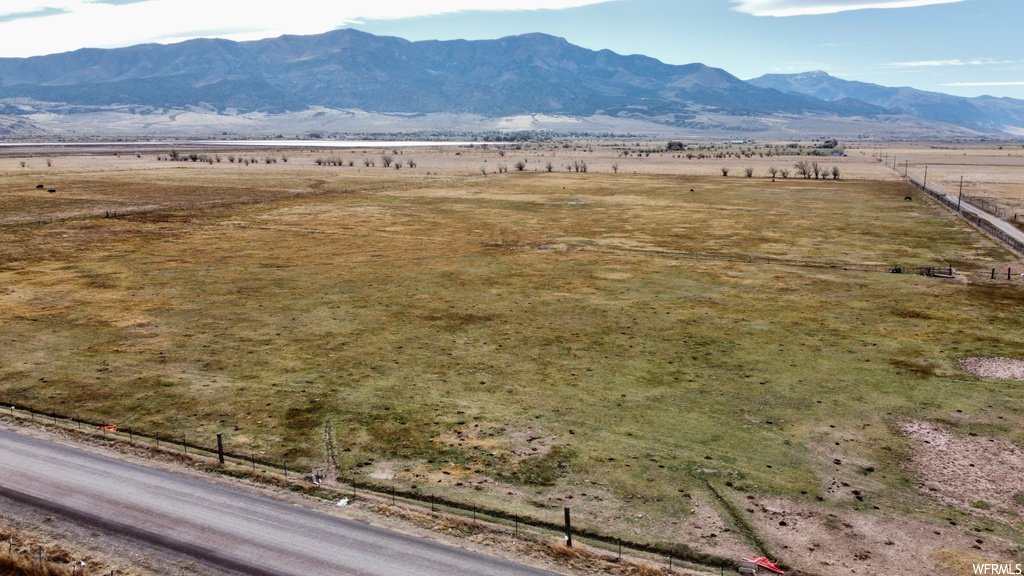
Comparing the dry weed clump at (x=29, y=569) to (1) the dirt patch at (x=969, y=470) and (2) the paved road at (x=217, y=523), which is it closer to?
(2) the paved road at (x=217, y=523)

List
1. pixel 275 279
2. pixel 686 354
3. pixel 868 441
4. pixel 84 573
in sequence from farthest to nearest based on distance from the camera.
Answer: pixel 275 279, pixel 686 354, pixel 868 441, pixel 84 573

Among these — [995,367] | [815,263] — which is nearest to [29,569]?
[995,367]

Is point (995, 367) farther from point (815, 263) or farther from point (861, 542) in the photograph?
point (815, 263)

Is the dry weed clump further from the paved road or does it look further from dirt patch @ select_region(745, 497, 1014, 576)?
dirt patch @ select_region(745, 497, 1014, 576)

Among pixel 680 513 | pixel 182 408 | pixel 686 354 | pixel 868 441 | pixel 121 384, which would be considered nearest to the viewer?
pixel 680 513

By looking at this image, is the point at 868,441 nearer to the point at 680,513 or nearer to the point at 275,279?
the point at 680,513

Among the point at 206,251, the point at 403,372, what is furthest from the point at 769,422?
the point at 206,251

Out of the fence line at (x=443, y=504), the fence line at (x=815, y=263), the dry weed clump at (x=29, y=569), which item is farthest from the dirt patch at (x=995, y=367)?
the dry weed clump at (x=29, y=569)
